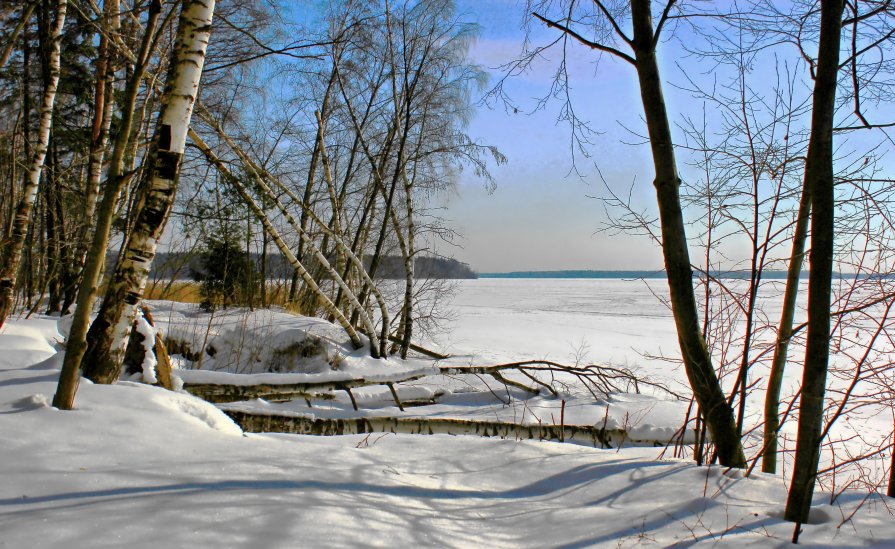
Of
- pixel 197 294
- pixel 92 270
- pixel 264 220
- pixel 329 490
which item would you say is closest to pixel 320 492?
pixel 329 490

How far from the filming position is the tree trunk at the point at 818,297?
2.28 metres

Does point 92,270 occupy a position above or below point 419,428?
above

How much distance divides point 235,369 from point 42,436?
568cm

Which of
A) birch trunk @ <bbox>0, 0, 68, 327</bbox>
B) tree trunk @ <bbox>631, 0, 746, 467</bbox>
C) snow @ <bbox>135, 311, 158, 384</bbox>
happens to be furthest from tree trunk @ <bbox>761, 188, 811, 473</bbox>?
birch trunk @ <bbox>0, 0, 68, 327</bbox>

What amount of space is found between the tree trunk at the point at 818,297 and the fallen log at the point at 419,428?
211 cm

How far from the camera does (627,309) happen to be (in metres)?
23.8

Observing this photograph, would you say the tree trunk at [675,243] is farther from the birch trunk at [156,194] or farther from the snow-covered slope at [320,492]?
the birch trunk at [156,194]

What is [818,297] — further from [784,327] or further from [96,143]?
[96,143]

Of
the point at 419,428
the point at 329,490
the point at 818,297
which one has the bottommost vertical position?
the point at 419,428

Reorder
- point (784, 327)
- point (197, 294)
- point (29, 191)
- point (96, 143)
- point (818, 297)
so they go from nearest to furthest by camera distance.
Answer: point (818, 297)
point (784, 327)
point (29, 191)
point (96, 143)
point (197, 294)

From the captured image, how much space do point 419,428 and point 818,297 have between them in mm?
3016

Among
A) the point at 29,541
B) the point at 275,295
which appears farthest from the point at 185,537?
the point at 275,295

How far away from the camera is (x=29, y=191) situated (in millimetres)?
5848

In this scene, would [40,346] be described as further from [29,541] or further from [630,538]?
[630,538]
